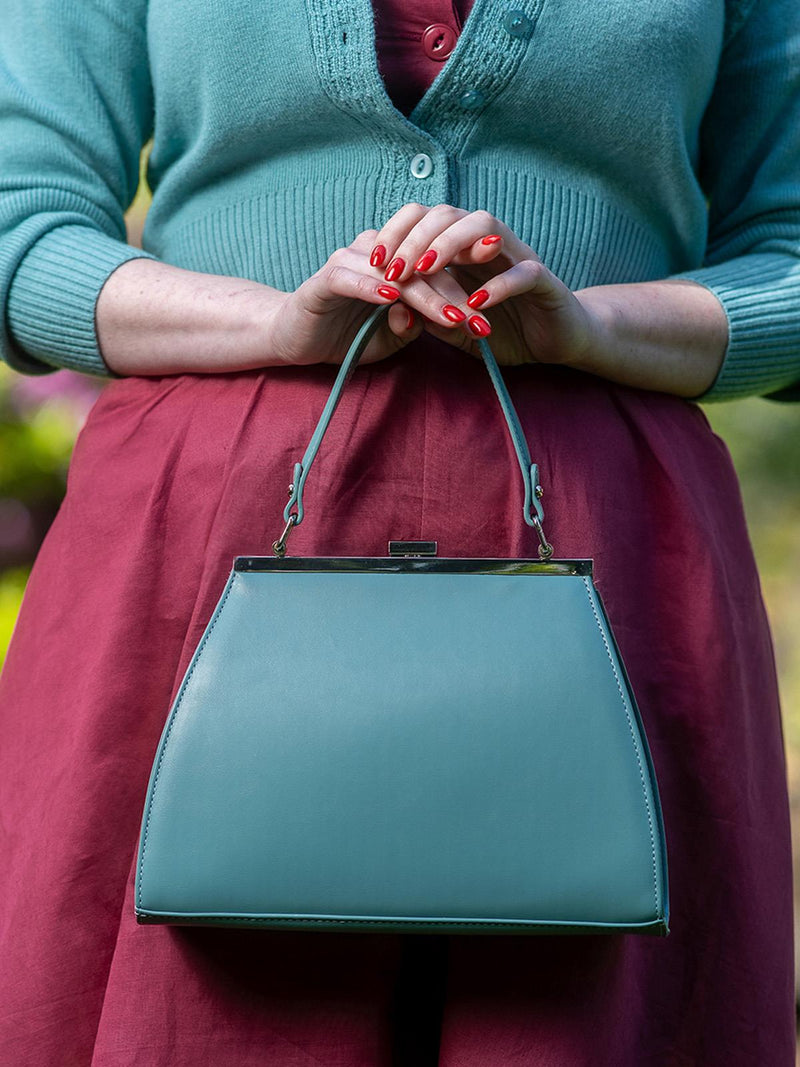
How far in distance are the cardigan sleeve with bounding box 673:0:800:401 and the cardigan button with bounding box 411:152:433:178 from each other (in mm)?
304

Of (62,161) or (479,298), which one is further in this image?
(62,161)

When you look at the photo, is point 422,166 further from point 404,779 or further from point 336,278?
point 404,779

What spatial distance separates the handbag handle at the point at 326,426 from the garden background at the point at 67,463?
4.32ft

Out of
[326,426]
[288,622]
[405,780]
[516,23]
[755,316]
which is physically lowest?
[405,780]

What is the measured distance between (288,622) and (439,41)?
557 mm

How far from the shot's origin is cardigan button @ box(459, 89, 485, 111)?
92cm

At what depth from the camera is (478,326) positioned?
801 mm

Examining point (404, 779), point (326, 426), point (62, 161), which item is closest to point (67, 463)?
point (62, 161)

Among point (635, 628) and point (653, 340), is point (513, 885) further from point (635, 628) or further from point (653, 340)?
point (653, 340)

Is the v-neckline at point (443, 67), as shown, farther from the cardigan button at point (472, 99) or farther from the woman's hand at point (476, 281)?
the woman's hand at point (476, 281)

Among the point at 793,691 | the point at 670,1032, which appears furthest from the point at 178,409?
the point at 793,691

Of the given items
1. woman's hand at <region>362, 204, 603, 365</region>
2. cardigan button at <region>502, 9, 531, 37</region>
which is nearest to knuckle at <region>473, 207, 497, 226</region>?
woman's hand at <region>362, 204, 603, 365</region>

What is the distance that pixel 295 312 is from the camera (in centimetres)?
85

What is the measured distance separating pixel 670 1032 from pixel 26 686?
25.2 inches
